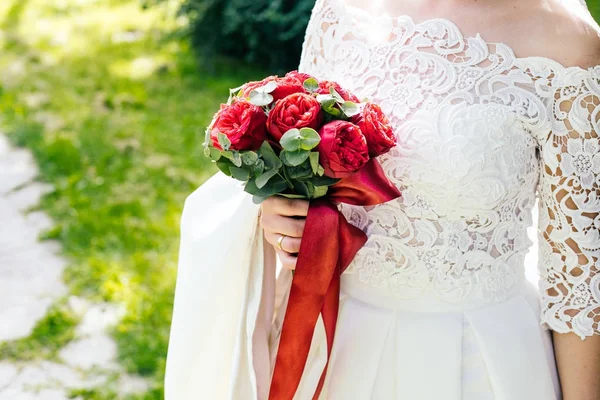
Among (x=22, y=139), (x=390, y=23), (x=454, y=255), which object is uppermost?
(x=22, y=139)

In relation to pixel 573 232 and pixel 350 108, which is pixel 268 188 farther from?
pixel 573 232

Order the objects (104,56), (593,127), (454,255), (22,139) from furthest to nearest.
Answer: (104,56), (22,139), (454,255), (593,127)

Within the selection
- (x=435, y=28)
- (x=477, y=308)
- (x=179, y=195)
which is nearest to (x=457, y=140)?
(x=435, y=28)

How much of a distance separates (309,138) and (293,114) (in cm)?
7

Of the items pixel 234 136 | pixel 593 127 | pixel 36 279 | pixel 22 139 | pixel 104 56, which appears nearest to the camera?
pixel 234 136

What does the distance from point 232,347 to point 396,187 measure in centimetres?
59

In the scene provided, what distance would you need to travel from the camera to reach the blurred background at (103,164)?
3.59 m

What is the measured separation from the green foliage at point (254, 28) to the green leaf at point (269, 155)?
14.9 ft

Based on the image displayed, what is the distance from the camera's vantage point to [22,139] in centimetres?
548

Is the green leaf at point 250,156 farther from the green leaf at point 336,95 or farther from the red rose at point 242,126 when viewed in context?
the green leaf at point 336,95

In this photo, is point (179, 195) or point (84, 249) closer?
point (84, 249)

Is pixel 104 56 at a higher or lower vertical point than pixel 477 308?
higher

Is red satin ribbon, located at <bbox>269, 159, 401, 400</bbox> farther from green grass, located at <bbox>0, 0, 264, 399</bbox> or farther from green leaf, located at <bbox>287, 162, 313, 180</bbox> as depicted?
green grass, located at <bbox>0, 0, 264, 399</bbox>

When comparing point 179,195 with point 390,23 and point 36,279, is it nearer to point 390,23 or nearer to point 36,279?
point 36,279
